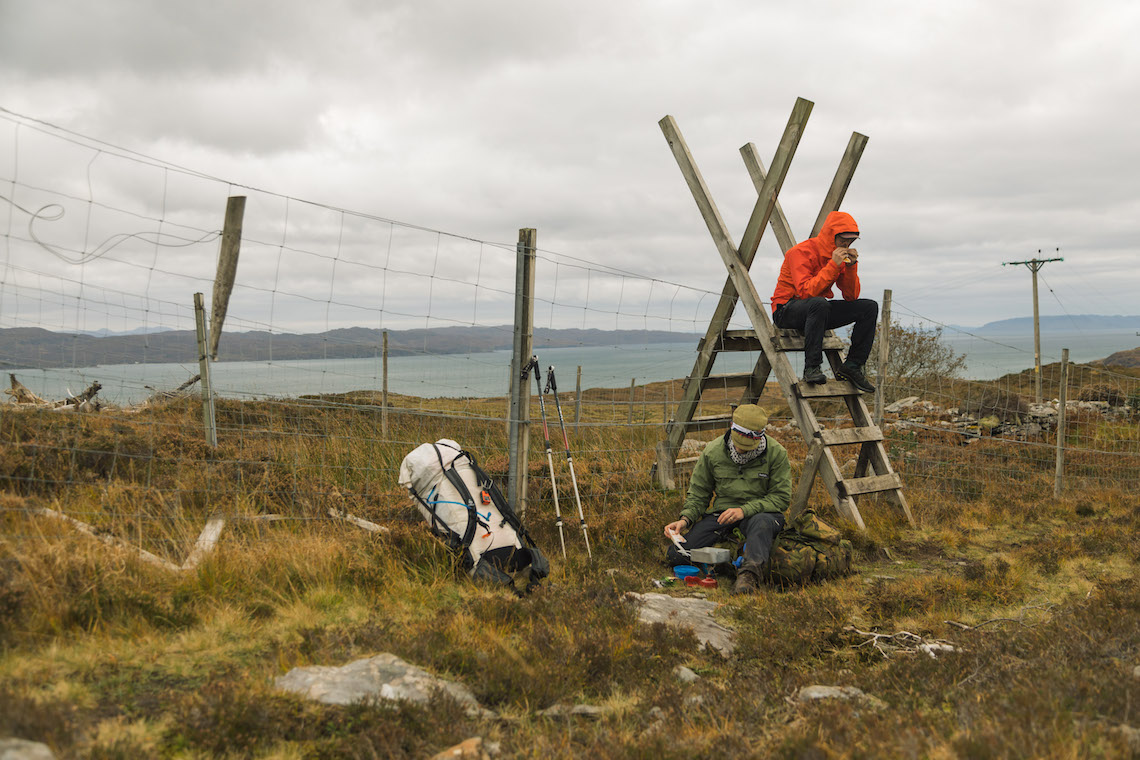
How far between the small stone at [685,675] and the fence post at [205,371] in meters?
3.71

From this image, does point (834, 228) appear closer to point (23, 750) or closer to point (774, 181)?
point (774, 181)

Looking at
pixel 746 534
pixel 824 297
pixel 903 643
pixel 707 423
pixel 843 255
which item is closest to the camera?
pixel 903 643

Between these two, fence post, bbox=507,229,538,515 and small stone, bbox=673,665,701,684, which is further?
fence post, bbox=507,229,538,515

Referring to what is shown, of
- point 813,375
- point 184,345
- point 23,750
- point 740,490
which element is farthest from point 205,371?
point 813,375

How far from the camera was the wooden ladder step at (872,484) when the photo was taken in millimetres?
7201

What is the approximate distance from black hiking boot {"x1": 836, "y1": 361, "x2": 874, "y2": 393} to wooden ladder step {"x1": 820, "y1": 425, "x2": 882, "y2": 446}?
0.41m

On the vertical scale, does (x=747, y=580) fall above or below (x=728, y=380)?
below

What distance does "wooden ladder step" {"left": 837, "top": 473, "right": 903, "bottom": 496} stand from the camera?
720 cm

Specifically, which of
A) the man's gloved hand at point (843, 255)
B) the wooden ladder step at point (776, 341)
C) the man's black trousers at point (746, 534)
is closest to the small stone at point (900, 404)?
the wooden ladder step at point (776, 341)

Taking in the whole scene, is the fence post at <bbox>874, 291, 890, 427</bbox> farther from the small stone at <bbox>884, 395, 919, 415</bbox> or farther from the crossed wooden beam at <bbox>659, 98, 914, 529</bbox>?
the small stone at <bbox>884, 395, 919, 415</bbox>

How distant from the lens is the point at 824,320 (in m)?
6.88

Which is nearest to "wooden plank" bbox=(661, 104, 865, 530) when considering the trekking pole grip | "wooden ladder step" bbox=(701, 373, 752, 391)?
"wooden ladder step" bbox=(701, 373, 752, 391)

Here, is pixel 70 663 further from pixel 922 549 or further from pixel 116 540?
pixel 922 549

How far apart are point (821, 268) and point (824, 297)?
0.29 metres
